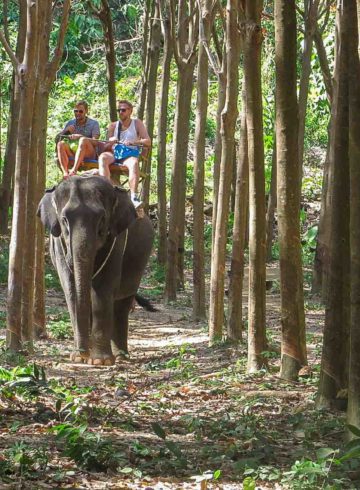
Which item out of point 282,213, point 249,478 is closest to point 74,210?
point 282,213

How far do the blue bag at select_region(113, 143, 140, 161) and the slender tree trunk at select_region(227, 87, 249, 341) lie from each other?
8.07 ft

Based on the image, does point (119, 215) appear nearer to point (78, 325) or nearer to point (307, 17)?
point (78, 325)

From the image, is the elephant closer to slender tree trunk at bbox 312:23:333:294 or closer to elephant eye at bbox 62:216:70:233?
elephant eye at bbox 62:216:70:233

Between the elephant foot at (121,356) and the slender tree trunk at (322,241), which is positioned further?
the slender tree trunk at (322,241)

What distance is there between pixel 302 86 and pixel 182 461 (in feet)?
46.4

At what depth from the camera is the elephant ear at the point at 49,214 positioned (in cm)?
1241

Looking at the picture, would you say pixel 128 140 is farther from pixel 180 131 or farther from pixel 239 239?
pixel 180 131

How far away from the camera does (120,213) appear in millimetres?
12859

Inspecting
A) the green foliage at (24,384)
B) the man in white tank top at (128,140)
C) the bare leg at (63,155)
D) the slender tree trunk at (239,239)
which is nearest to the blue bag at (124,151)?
the man in white tank top at (128,140)

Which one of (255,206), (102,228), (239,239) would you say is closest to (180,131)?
(102,228)

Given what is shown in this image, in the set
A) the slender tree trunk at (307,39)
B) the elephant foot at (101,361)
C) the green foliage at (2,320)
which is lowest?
the elephant foot at (101,361)

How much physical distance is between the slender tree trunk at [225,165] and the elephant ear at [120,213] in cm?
109

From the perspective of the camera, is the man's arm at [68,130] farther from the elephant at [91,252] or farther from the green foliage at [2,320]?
the green foliage at [2,320]

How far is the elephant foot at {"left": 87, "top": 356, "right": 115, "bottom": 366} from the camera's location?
38.3ft
